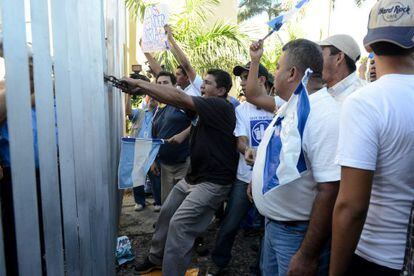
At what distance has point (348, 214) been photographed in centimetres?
138

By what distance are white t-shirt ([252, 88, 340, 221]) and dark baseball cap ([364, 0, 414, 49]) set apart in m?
0.44

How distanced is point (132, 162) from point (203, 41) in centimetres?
798

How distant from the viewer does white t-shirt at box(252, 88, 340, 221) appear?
1688 millimetres

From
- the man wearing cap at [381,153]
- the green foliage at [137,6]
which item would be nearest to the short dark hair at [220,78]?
the man wearing cap at [381,153]

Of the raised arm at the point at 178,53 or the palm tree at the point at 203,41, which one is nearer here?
the raised arm at the point at 178,53

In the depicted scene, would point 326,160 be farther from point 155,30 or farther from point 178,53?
point 178,53

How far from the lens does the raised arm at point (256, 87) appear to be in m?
3.17

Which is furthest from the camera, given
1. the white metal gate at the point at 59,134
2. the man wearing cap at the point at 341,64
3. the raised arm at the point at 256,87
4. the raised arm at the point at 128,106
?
the raised arm at the point at 128,106

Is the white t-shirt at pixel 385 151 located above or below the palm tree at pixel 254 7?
below

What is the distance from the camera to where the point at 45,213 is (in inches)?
68.7

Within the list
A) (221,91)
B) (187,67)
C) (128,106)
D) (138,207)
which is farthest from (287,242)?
(138,207)

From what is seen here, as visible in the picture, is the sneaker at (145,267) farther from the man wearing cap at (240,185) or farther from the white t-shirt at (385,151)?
the white t-shirt at (385,151)

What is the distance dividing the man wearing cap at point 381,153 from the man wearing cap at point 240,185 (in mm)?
1865

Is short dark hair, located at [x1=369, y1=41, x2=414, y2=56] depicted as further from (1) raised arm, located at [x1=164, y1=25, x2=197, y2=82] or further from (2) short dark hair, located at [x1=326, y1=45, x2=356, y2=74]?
(1) raised arm, located at [x1=164, y1=25, x2=197, y2=82]
